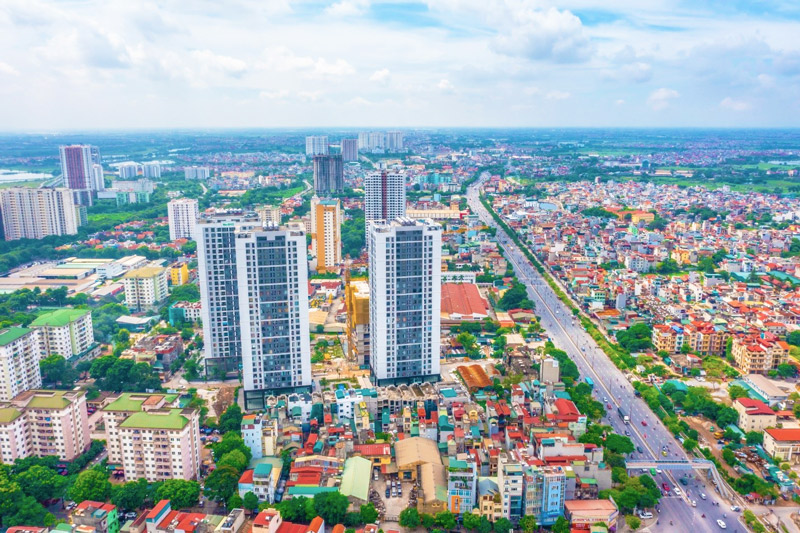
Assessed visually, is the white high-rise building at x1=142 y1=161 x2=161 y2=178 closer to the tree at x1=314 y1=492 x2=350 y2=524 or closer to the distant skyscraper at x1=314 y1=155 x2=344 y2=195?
the distant skyscraper at x1=314 y1=155 x2=344 y2=195

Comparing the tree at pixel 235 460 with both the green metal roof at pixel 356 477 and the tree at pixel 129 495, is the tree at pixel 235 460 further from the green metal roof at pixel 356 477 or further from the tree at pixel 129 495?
the green metal roof at pixel 356 477

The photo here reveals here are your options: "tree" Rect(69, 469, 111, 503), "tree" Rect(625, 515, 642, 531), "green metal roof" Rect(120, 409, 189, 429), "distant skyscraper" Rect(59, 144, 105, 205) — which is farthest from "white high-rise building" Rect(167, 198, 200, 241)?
"tree" Rect(625, 515, 642, 531)

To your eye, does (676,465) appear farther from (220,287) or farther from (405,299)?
(220,287)

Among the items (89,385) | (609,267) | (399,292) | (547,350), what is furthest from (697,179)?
(89,385)

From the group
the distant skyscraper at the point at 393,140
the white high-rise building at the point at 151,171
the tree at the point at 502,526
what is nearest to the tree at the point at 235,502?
the tree at the point at 502,526

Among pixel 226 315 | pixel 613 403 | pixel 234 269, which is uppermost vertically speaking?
pixel 234 269

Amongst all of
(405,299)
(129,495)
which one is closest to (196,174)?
(405,299)

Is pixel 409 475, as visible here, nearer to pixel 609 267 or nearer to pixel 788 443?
pixel 788 443
